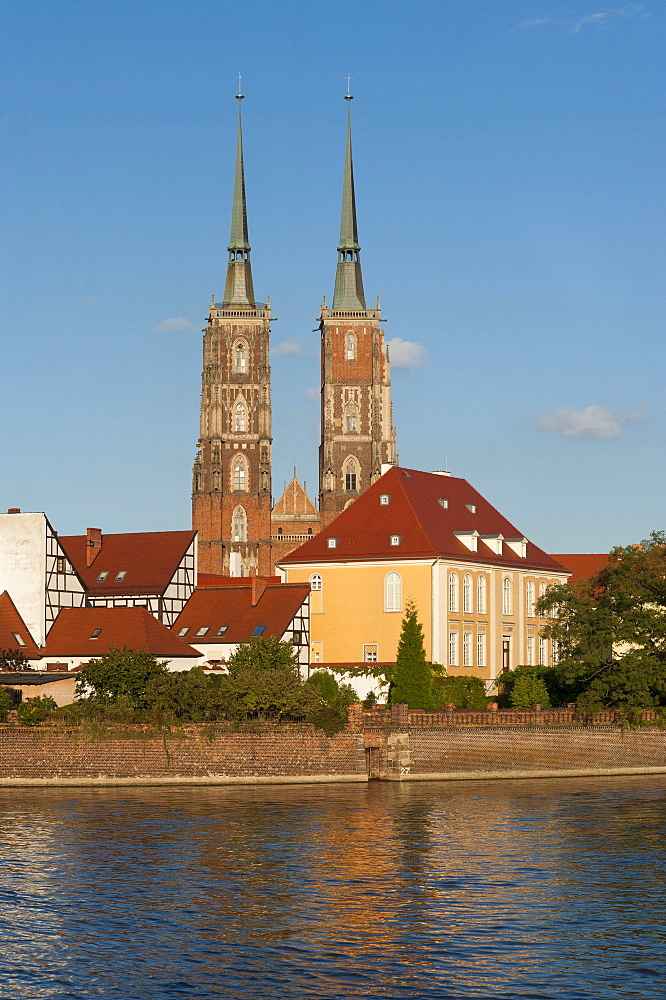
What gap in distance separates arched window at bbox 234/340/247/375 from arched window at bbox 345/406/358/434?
30.2 feet

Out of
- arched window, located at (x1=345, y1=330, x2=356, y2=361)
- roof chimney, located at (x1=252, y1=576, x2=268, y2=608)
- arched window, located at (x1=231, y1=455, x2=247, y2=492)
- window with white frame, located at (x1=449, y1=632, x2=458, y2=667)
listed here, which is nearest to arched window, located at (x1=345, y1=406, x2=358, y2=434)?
arched window, located at (x1=345, y1=330, x2=356, y2=361)

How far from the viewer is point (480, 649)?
2896 inches

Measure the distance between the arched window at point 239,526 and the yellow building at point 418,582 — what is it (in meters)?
39.7

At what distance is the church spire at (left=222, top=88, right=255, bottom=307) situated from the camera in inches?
4806

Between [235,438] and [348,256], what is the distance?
19786mm

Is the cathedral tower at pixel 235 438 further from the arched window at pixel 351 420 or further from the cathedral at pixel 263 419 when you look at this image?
the arched window at pixel 351 420

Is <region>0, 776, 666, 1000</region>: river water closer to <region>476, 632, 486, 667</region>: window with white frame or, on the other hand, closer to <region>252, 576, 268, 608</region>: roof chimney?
<region>252, 576, 268, 608</region>: roof chimney

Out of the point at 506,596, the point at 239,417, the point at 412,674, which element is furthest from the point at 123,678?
the point at 239,417

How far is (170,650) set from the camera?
63.6 meters

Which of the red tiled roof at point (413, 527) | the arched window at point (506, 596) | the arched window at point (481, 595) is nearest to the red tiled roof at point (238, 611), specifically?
the red tiled roof at point (413, 527)

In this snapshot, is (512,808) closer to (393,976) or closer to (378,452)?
(393,976)

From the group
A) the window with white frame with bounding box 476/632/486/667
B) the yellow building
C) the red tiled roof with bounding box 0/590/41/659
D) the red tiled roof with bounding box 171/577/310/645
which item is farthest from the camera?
the window with white frame with bounding box 476/632/486/667

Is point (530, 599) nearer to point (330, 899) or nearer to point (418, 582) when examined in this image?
point (418, 582)

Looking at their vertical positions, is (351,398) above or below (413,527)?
above
